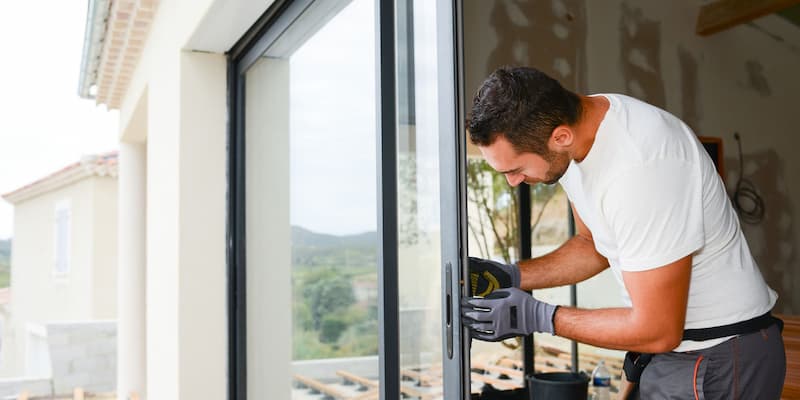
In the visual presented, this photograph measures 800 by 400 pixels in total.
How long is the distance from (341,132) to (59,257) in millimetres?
12317

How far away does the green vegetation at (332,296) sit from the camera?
2188mm

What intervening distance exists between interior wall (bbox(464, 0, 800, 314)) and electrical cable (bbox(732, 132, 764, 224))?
4 centimetres

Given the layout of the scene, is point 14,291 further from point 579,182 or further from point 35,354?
point 579,182

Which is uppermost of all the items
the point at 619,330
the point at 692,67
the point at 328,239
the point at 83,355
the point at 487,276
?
the point at 692,67

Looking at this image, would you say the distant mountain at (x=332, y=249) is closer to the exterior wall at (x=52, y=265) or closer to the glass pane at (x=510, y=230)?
the glass pane at (x=510, y=230)

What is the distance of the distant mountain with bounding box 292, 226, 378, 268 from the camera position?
220 centimetres

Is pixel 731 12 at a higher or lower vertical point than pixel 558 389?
higher

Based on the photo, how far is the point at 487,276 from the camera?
185 centimetres

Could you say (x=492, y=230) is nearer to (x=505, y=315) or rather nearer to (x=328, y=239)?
(x=328, y=239)

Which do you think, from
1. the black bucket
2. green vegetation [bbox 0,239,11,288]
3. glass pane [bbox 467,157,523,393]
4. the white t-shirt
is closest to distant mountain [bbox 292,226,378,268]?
the white t-shirt

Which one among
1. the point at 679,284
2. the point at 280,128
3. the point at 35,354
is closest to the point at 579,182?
the point at 679,284

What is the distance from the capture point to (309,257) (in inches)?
106

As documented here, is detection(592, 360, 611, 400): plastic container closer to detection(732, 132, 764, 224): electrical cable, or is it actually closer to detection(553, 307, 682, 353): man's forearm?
detection(732, 132, 764, 224): electrical cable

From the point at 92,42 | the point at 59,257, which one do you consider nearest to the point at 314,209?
the point at 92,42
